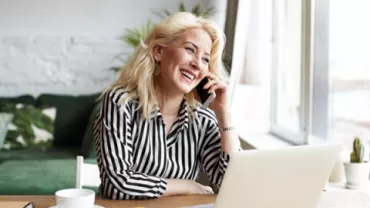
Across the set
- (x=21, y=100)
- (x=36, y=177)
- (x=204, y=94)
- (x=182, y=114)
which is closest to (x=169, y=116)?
(x=182, y=114)

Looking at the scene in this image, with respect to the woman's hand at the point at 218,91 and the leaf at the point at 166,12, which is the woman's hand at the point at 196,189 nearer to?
the woman's hand at the point at 218,91

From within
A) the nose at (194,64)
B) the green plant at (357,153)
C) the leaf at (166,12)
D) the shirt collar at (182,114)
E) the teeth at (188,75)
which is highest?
the leaf at (166,12)

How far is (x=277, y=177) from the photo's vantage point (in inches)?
46.9

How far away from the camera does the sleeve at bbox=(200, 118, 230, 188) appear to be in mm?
1920

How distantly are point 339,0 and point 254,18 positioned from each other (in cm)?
119

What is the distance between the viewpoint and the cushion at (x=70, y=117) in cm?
443

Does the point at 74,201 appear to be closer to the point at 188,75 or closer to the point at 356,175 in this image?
the point at 188,75

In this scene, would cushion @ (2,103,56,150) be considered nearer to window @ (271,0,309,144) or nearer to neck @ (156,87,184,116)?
window @ (271,0,309,144)

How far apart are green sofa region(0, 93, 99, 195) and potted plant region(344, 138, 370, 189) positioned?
5.79ft

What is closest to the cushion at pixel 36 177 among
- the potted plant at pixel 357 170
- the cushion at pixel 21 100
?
the cushion at pixel 21 100

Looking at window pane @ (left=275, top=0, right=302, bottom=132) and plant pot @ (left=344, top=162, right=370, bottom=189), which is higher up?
window pane @ (left=275, top=0, right=302, bottom=132)

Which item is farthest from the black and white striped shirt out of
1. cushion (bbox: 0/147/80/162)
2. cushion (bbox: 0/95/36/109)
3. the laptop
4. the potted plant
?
cushion (bbox: 0/95/36/109)

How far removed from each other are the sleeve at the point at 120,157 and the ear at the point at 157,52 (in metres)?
0.21

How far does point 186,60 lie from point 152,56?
14cm
